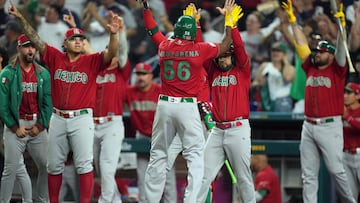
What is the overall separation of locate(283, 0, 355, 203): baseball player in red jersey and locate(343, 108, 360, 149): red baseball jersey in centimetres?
43

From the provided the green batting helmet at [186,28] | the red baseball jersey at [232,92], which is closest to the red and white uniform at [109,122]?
the red baseball jersey at [232,92]

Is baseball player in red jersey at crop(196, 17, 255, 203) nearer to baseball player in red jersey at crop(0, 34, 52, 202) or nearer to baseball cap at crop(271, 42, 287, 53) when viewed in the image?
baseball player in red jersey at crop(0, 34, 52, 202)

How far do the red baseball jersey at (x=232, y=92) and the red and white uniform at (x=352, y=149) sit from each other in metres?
2.10

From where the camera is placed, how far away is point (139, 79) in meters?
12.9

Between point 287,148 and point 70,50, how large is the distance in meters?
3.38

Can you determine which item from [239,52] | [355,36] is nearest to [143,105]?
[239,52]

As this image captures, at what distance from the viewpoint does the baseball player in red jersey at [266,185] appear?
41.4ft

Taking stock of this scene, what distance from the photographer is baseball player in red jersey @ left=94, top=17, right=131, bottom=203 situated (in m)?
11.9

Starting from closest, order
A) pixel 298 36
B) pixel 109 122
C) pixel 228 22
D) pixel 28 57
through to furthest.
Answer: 1. pixel 228 22
2. pixel 28 57
3. pixel 298 36
4. pixel 109 122

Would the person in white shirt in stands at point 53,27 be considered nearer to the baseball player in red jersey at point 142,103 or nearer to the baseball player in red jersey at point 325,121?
the baseball player in red jersey at point 142,103

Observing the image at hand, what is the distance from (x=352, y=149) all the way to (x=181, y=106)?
3113 mm

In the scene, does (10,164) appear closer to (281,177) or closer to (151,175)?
A: (151,175)

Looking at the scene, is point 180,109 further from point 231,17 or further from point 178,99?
point 231,17

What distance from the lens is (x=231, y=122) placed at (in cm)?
1034
